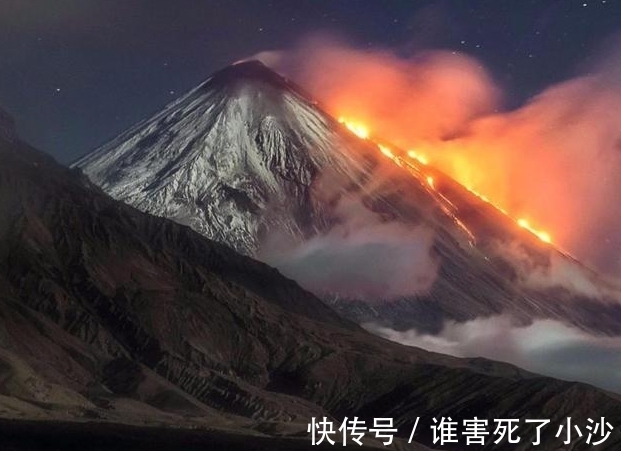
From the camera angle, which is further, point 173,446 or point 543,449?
point 543,449

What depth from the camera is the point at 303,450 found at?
188 meters

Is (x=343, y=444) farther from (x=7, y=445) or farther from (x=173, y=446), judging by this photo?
(x=7, y=445)

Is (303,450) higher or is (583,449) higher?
(583,449)

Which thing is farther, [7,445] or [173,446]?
[173,446]

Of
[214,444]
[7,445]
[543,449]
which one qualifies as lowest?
[7,445]

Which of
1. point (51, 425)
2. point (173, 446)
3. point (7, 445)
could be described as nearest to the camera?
point (7, 445)

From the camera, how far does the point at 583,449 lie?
196125 mm

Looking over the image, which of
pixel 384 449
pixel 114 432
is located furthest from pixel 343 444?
pixel 114 432

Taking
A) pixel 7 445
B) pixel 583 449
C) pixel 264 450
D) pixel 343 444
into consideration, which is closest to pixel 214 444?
pixel 264 450

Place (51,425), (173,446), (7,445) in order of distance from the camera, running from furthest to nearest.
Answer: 1. (51,425)
2. (173,446)
3. (7,445)

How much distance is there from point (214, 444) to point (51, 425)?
26.5 m

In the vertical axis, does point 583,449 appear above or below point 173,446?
above

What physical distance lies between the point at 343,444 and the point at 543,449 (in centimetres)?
3348

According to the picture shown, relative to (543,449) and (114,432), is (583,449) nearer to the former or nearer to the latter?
(543,449)
